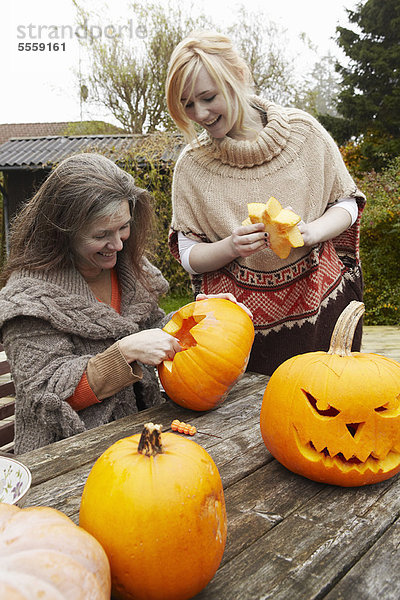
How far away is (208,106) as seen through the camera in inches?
74.7

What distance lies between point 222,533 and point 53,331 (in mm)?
1104

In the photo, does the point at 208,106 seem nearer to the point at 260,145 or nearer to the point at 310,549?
the point at 260,145

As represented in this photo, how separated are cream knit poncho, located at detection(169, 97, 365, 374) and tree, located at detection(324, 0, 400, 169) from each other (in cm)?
1284

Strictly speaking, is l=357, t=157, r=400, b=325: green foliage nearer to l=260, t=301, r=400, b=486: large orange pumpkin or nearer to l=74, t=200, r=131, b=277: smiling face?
l=74, t=200, r=131, b=277: smiling face

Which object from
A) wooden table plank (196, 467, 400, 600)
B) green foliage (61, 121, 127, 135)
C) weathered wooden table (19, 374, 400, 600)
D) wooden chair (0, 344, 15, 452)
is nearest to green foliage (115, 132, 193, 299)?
wooden chair (0, 344, 15, 452)

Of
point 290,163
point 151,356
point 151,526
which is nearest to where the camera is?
point 151,526

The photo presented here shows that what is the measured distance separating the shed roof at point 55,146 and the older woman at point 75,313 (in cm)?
735

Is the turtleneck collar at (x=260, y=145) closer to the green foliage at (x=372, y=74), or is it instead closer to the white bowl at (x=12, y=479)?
the white bowl at (x=12, y=479)

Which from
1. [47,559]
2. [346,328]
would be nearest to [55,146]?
[346,328]

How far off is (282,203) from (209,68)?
57 cm

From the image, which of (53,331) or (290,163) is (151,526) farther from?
(290,163)

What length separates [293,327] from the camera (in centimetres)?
203

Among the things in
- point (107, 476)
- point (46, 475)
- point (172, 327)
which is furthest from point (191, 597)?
point (172, 327)

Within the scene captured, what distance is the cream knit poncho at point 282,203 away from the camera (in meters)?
1.99
